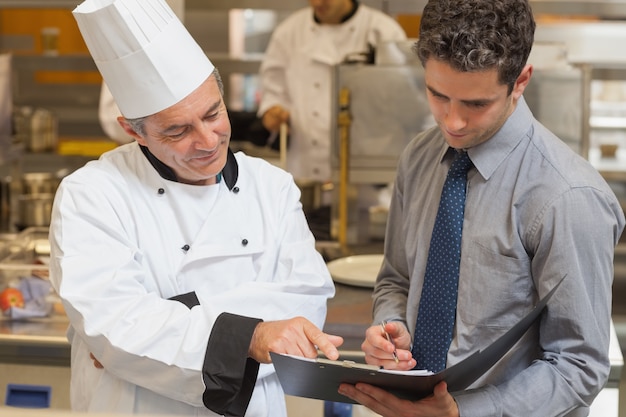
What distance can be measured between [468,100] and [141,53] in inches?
24.6

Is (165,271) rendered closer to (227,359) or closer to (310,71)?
(227,359)

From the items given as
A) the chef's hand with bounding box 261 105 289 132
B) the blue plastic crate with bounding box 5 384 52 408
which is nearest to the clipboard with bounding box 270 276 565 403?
the blue plastic crate with bounding box 5 384 52 408

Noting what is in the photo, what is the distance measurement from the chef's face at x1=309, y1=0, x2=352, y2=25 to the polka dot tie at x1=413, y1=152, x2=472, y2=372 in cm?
304

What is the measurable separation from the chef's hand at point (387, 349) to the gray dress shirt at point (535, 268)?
85 millimetres

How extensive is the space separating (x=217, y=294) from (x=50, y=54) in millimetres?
4190

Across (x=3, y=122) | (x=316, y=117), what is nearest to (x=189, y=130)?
(x=3, y=122)

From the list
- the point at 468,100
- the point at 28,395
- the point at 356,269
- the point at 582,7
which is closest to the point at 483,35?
the point at 468,100

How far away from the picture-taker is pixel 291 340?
167 centimetres

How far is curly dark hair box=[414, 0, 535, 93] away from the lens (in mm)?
1631

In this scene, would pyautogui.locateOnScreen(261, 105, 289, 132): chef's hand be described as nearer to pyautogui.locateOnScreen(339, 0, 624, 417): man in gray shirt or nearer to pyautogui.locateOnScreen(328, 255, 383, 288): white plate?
pyautogui.locateOnScreen(328, 255, 383, 288): white plate

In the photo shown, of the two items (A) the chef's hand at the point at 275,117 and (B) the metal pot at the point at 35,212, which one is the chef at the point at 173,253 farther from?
(A) the chef's hand at the point at 275,117

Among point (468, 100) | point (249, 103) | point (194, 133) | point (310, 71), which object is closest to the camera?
point (468, 100)

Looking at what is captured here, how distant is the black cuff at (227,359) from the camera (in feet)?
5.54

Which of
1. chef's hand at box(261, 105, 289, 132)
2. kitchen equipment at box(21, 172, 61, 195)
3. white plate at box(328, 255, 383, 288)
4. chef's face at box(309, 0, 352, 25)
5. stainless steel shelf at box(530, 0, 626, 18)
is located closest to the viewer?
white plate at box(328, 255, 383, 288)
